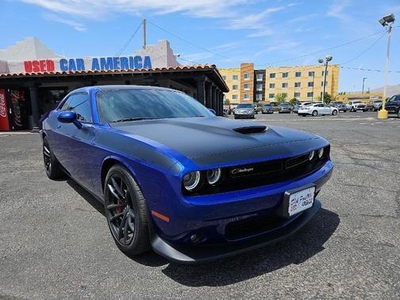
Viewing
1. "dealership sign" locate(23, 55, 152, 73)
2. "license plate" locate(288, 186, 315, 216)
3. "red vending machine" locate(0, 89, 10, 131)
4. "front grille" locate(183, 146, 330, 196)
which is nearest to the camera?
"front grille" locate(183, 146, 330, 196)

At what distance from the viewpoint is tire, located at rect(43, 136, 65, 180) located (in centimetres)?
486

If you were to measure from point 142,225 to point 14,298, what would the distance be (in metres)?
0.97

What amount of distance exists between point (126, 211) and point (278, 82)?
89.4 meters

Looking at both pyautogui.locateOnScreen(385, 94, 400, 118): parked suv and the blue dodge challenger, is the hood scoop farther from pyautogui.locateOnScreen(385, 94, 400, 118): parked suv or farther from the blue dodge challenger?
pyautogui.locateOnScreen(385, 94, 400, 118): parked suv

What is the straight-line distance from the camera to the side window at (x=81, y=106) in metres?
3.42

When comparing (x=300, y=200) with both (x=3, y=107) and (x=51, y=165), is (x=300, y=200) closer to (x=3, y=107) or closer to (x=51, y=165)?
(x=51, y=165)

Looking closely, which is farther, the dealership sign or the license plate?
the dealership sign

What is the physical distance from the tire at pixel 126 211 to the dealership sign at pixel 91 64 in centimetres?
1494

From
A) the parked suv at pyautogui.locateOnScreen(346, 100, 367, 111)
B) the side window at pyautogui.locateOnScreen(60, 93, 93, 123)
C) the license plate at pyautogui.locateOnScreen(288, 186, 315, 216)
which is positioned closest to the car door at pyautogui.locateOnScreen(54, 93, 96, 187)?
the side window at pyautogui.locateOnScreen(60, 93, 93, 123)

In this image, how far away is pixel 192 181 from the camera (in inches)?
78.4

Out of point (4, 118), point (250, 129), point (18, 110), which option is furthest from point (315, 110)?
point (250, 129)

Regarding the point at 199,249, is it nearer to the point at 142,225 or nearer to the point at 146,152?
the point at 142,225

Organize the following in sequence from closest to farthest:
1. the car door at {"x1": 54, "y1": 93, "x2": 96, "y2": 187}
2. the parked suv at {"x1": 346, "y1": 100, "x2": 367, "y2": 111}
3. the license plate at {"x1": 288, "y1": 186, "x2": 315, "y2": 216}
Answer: the license plate at {"x1": 288, "y1": 186, "x2": 315, "y2": 216} → the car door at {"x1": 54, "y1": 93, "x2": 96, "y2": 187} → the parked suv at {"x1": 346, "y1": 100, "x2": 367, "y2": 111}

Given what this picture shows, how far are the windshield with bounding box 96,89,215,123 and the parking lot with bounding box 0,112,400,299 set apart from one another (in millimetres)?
1186
